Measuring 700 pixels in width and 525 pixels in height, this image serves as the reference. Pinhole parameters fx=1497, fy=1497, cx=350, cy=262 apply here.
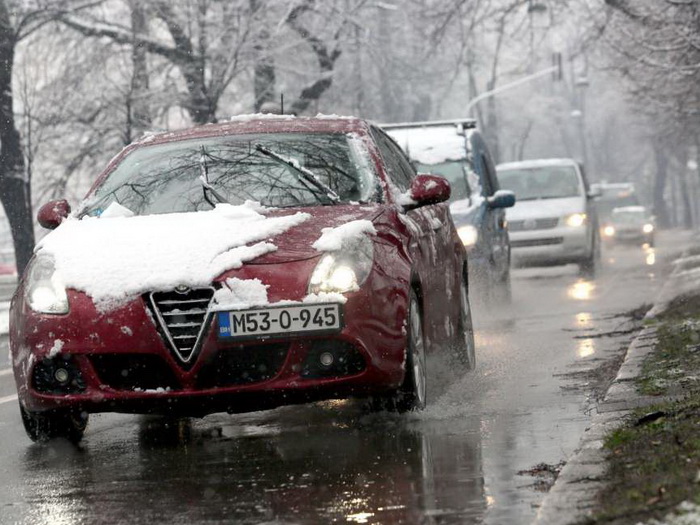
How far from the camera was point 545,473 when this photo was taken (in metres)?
5.52

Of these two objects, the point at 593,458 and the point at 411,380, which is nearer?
the point at 593,458

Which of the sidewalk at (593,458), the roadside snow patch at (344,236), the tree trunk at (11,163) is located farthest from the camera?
the tree trunk at (11,163)

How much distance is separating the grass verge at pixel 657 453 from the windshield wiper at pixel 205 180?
2.27 meters

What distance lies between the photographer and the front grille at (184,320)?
20.8 feet

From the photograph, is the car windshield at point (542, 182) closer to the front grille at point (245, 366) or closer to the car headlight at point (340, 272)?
the car headlight at point (340, 272)

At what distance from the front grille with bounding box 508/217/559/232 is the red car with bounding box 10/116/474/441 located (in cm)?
1513

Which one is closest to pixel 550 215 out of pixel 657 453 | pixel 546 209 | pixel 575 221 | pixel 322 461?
pixel 546 209

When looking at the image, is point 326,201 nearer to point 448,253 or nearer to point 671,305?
point 448,253

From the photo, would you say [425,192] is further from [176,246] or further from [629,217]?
[629,217]

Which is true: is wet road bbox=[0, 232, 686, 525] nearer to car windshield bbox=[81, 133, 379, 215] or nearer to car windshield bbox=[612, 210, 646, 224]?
car windshield bbox=[81, 133, 379, 215]

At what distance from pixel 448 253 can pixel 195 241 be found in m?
2.52

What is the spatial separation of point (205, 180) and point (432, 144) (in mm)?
9508

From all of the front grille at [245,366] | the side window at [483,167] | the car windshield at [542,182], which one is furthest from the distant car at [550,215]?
the front grille at [245,366]

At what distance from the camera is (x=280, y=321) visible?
6.30 meters
